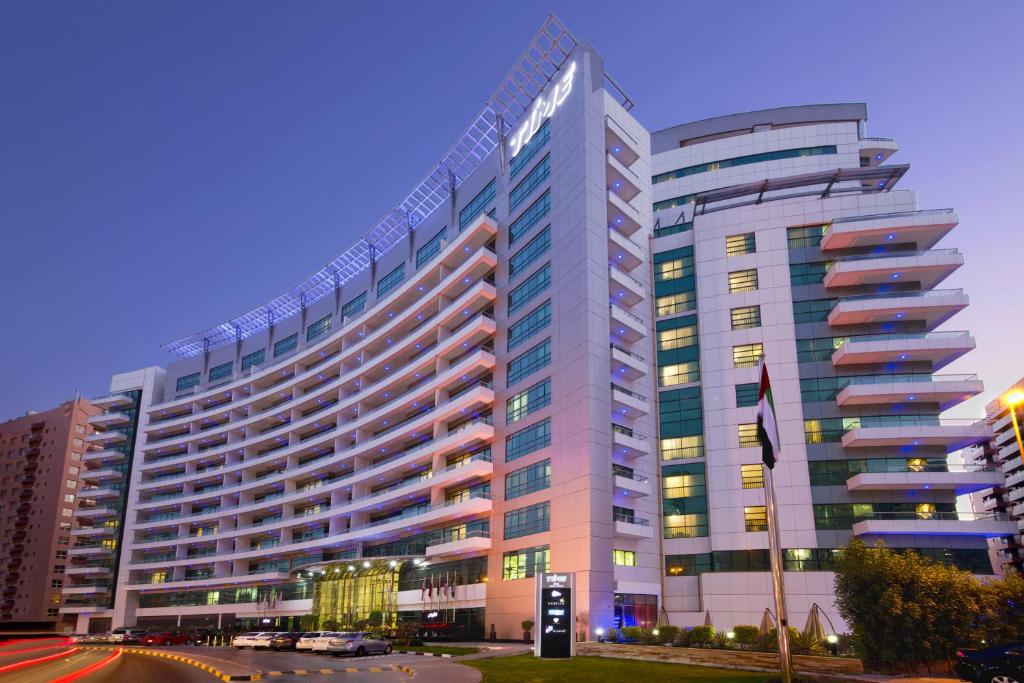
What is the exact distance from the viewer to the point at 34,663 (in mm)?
42531

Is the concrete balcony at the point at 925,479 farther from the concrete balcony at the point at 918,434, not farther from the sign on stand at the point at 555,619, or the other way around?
the sign on stand at the point at 555,619

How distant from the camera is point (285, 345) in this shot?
120 metres

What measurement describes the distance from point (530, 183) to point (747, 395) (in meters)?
29.5

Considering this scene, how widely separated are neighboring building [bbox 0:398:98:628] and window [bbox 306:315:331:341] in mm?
61067

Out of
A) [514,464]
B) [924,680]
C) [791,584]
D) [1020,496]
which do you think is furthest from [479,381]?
[1020,496]

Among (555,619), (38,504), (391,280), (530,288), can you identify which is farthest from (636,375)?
(38,504)

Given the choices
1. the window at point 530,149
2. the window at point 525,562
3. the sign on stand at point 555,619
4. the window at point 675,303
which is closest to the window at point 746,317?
the window at point 675,303

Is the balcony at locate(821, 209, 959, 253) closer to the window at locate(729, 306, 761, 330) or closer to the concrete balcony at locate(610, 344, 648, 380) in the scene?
the window at locate(729, 306, 761, 330)

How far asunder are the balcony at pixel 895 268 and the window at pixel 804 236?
141 inches

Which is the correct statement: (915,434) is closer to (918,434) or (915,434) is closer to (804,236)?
(918,434)

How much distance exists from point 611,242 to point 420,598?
39.8 metres

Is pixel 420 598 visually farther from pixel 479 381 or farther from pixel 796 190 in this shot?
pixel 796 190

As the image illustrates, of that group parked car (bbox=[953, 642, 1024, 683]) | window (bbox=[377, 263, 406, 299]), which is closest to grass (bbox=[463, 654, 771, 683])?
parked car (bbox=[953, 642, 1024, 683])

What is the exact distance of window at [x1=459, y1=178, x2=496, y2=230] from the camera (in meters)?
84.1
